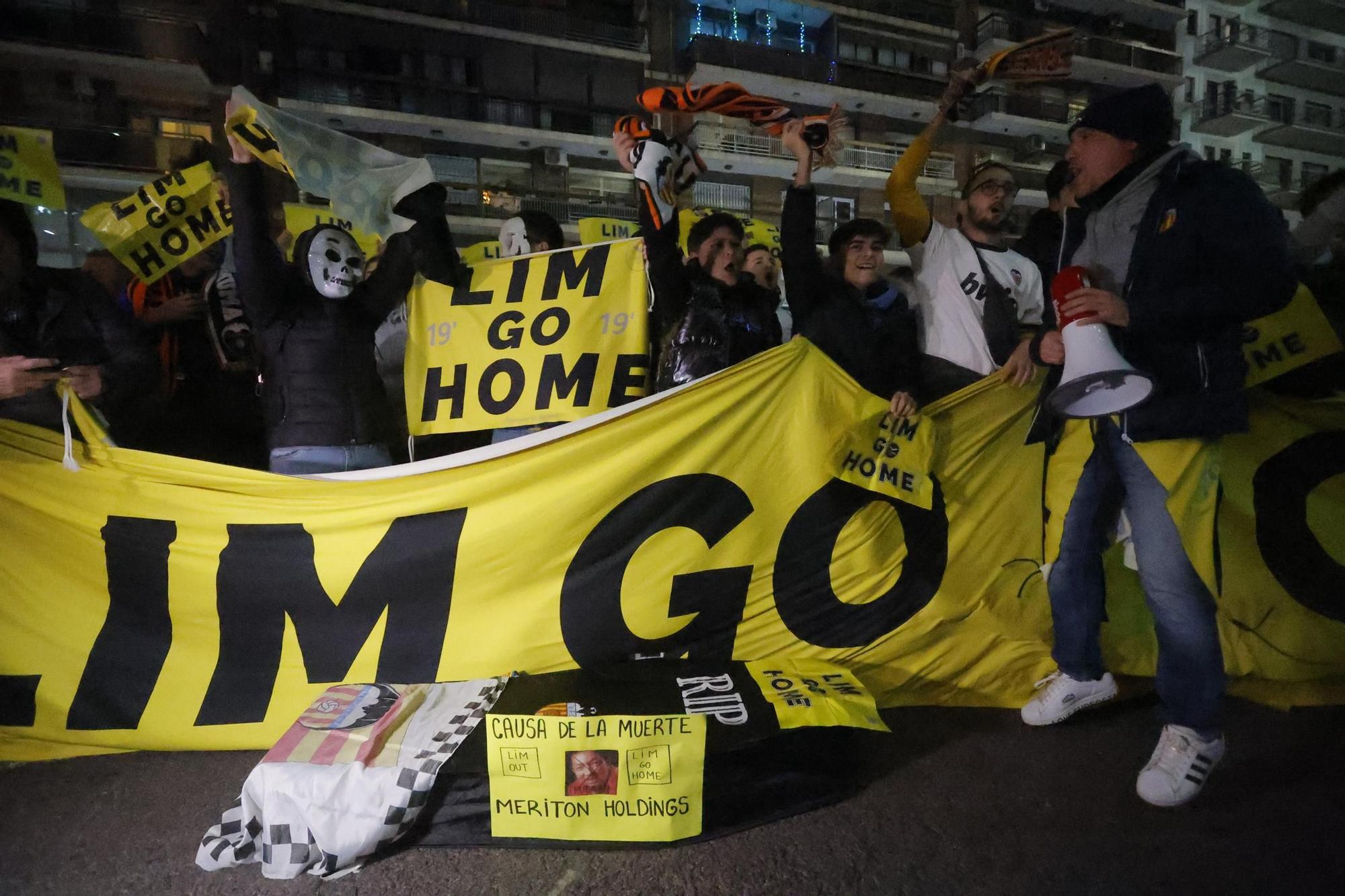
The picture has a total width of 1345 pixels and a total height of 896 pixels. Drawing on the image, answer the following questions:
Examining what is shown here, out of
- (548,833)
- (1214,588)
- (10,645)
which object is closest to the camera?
(548,833)

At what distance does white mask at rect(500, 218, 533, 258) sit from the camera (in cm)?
378

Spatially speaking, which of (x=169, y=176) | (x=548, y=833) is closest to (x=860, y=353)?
(x=548, y=833)

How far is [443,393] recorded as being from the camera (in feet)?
9.80

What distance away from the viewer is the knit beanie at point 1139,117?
2.03 m

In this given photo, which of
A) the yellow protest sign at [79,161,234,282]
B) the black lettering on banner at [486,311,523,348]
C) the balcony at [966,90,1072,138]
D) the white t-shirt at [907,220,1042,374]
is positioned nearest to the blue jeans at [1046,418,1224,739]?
the white t-shirt at [907,220,1042,374]

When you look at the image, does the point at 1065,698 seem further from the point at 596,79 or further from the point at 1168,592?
the point at 596,79

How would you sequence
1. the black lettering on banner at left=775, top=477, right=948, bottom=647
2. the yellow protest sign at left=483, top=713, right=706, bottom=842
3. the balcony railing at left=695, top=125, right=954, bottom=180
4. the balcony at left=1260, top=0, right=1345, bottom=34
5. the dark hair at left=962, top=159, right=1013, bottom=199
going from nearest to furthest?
the yellow protest sign at left=483, top=713, right=706, bottom=842 < the black lettering on banner at left=775, top=477, right=948, bottom=647 < the dark hair at left=962, top=159, right=1013, bottom=199 < the balcony railing at left=695, top=125, right=954, bottom=180 < the balcony at left=1260, top=0, right=1345, bottom=34

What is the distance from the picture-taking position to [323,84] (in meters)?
20.1

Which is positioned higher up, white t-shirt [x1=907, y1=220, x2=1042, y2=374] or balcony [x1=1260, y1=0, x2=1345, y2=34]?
balcony [x1=1260, y1=0, x2=1345, y2=34]

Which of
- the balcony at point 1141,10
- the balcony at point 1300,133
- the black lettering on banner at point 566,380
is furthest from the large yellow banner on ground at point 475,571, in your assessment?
the balcony at point 1300,133

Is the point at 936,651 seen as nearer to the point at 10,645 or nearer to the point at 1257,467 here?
the point at 1257,467

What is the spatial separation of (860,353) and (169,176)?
3115 millimetres

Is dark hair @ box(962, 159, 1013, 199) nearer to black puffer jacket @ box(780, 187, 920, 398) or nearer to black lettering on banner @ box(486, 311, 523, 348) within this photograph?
black puffer jacket @ box(780, 187, 920, 398)

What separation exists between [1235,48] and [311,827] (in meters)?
38.3
